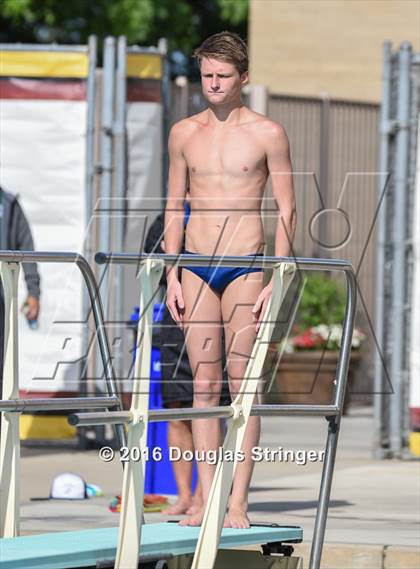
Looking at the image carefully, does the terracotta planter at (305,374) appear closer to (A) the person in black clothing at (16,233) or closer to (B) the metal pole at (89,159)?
(B) the metal pole at (89,159)

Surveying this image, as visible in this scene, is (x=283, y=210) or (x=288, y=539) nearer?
(x=288, y=539)

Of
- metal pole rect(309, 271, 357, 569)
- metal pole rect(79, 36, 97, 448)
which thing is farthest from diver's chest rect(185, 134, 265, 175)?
metal pole rect(79, 36, 97, 448)

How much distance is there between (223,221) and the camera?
274 inches

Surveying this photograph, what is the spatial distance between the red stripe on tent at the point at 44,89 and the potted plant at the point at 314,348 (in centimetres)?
526

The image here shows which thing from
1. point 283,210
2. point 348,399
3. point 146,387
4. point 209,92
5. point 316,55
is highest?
point 316,55

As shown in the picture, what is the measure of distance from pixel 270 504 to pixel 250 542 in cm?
312

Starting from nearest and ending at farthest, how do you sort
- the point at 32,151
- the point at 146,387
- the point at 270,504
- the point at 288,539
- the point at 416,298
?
the point at 146,387 < the point at 288,539 < the point at 270,504 < the point at 416,298 < the point at 32,151

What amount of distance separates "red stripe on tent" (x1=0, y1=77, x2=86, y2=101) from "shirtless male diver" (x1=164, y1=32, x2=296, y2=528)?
5.89m

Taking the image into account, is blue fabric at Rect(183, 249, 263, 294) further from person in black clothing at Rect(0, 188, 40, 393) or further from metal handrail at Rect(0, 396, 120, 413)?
person in black clothing at Rect(0, 188, 40, 393)

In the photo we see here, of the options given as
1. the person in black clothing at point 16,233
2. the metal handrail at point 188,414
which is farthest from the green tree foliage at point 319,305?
the metal handrail at point 188,414

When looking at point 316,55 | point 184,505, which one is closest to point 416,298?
point 184,505

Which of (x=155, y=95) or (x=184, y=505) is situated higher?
(x=155, y=95)

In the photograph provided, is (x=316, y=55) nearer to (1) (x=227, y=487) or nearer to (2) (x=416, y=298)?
(2) (x=416, y=298)

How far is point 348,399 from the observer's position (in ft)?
59.1
